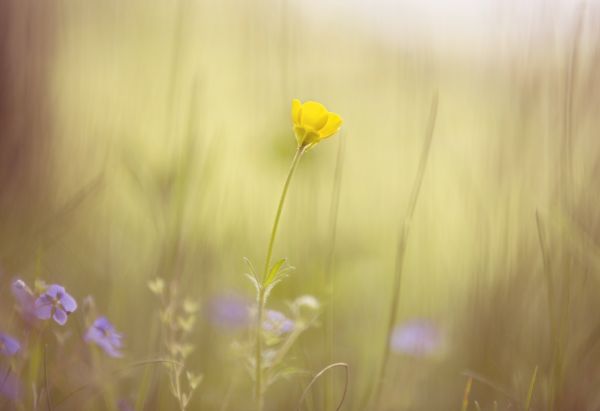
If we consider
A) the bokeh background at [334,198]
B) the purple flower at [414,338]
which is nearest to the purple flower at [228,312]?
the bokeh background at [334,198]

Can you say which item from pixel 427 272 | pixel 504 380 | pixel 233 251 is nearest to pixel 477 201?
pixel 427 272

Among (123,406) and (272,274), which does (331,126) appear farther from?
(123,406)

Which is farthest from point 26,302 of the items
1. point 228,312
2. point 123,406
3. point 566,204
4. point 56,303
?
point 566,204

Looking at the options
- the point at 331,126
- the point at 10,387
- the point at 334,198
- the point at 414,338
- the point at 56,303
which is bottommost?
the point at 414,338

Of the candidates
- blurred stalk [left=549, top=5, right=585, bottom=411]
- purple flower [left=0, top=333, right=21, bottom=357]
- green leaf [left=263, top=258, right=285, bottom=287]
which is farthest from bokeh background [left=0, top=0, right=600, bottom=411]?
green leaf [left=263, top=258, right=285, bottom=287]

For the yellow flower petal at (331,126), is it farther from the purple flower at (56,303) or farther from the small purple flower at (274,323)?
the purple flower at (56,303)

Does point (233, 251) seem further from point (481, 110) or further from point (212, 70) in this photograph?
point (212, 70)
